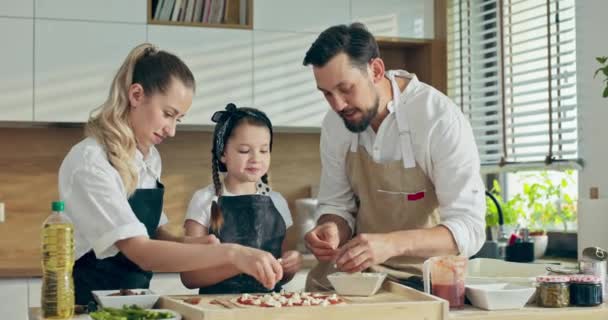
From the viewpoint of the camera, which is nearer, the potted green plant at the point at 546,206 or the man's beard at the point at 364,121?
the man's beard at the point at 364,121

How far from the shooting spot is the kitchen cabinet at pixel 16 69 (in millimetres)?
4098

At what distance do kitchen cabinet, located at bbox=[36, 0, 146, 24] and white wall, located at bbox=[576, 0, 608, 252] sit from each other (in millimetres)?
1984

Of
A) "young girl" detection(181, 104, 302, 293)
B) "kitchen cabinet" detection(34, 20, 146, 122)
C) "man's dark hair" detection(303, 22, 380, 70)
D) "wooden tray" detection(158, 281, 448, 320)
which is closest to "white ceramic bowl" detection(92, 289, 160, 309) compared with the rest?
"wooden tray" detection(158, 281, 448, 320)

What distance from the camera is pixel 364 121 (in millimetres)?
2590

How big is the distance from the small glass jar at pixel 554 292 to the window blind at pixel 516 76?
77.3 inches

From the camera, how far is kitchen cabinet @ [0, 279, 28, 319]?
3.97 meters

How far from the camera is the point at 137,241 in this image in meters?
2.23

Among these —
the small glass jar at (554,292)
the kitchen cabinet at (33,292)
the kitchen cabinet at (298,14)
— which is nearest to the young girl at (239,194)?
the small glass jar at (554,292)

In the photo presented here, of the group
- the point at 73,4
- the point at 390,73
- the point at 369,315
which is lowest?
the point at 369,315

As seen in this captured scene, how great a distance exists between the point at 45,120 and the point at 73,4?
538 millimetres

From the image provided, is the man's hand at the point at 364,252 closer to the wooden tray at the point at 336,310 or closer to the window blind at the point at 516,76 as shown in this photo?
the wooden tray at the point at 336,310

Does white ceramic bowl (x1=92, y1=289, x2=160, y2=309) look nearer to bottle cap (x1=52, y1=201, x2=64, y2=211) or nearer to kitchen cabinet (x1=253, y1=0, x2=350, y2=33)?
bottle cap (x1=52, y1=201, x2=64, y2=211)

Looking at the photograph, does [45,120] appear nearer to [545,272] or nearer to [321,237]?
[321,237]

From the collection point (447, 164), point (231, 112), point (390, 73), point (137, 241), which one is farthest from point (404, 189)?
point (137, 241)
